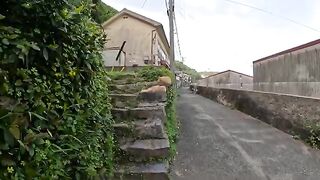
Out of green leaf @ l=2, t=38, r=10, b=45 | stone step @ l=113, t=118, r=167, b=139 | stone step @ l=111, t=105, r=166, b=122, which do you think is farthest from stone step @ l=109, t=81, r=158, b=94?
green leaf @ l=2, t=38, r=10, b=45

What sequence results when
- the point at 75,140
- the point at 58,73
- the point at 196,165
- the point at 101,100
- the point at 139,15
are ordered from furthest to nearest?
the point at 139,15
the point at 196,165
the point at 101,100
the point at 75,140
the point at 58,73

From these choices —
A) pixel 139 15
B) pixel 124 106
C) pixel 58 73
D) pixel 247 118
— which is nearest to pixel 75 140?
pixel 58 73

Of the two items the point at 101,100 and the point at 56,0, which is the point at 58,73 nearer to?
the point at 56,0

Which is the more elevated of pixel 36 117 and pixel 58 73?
pixel 58 73

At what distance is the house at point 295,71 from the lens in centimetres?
846

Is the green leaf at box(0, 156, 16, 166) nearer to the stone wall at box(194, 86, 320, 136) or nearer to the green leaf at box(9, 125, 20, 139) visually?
the green leaf at box(9, 125, 20, 139)

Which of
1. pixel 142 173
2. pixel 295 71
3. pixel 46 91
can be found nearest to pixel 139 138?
pixel 142 173

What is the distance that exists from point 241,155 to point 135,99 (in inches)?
83.0

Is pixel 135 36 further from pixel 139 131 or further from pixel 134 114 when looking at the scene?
pixel 139 131

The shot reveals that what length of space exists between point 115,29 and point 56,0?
22.2 meters

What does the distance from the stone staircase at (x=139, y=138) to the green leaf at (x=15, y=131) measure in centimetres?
250

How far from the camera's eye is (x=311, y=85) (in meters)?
8.25

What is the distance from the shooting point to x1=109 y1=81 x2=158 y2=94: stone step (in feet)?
A: 20.9

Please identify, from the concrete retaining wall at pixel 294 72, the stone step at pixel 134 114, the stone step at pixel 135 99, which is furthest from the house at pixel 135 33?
the stone step at pixel 134 114
